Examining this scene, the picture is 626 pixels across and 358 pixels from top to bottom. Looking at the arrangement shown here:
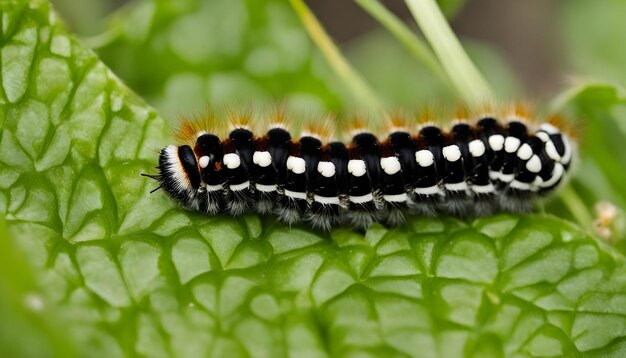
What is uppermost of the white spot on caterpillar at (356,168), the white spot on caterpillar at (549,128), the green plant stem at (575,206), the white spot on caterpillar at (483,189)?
the white spot on caterpillar at (549,128)

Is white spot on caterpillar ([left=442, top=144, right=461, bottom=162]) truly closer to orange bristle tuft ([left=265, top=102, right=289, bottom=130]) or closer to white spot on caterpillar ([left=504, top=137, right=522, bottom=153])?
white spot on caterpillar ([left=504, top=137, right=522, bottom=153])

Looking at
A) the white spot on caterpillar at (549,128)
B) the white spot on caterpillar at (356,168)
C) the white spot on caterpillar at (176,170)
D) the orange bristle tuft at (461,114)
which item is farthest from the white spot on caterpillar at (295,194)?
the white spot on caterpillar at (549,128)

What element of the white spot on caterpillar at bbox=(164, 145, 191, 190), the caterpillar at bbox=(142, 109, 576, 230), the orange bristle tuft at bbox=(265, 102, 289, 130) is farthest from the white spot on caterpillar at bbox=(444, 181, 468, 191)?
the white spot on caterpillar at bbox=(164, 145, 191, 190)

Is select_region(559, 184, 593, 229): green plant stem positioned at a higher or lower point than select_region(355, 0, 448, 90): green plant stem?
lower

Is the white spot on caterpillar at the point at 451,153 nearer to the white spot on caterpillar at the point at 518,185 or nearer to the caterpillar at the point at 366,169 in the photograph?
the caterpillar at the point at 366,169

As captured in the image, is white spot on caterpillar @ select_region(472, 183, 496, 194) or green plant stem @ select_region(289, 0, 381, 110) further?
green plant stem @ select_region(289, 0, 381, 110)

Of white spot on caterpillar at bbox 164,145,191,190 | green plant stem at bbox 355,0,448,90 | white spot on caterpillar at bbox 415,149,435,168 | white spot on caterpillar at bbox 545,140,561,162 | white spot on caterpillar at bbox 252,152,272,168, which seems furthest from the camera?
green plant stem at bbox 355,0,448,90
